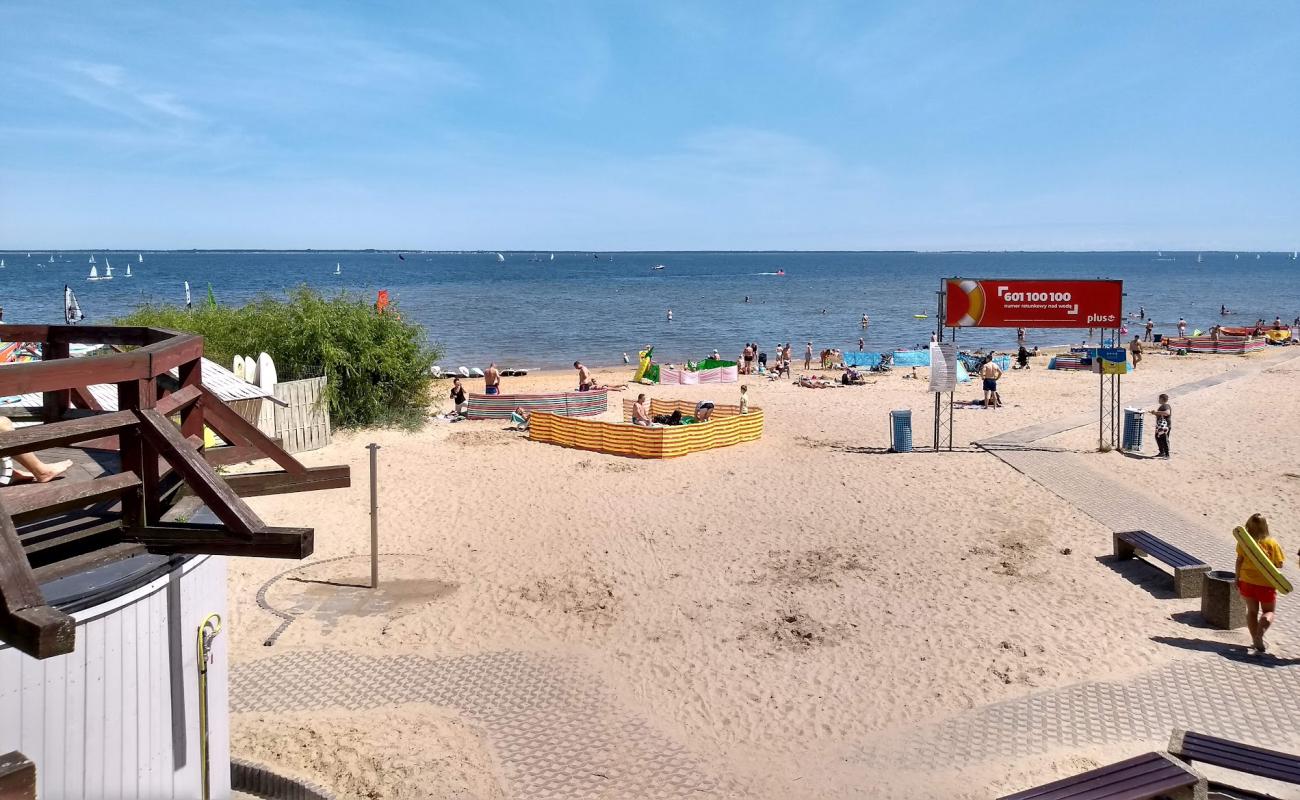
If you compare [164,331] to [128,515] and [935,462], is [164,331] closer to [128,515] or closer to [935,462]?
[128,515]

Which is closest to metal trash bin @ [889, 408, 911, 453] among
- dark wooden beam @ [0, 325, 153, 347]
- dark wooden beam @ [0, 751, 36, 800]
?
dark wooden beam @ [0, 325, 153, 347]

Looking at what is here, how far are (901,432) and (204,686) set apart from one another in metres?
16.1

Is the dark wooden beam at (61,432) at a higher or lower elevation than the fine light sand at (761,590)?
higher

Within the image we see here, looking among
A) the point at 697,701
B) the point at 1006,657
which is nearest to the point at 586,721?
the point at 697,701

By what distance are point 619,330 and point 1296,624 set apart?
54234 millimetres

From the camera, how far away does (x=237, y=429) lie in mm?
4746

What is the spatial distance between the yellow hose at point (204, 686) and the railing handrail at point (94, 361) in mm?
1470

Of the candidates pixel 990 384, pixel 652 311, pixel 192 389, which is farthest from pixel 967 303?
pixel 652 311

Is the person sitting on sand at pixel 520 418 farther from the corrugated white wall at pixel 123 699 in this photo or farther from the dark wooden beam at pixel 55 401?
the corrugated white wall at pixel 123 699

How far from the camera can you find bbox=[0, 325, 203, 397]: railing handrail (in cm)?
313

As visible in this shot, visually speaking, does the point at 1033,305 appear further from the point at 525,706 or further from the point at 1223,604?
the point at 525,706

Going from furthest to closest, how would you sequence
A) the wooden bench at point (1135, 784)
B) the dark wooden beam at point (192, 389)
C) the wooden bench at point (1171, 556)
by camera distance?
the wooden bench at point (1171, 556) → the wooden bench at point (1135, 784) → the dark wooden beam at point (192, 389)

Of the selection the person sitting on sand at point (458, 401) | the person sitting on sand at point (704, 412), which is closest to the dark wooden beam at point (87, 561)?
the person sitting on sand at point (704, 412)

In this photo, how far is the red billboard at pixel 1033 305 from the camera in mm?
18594
